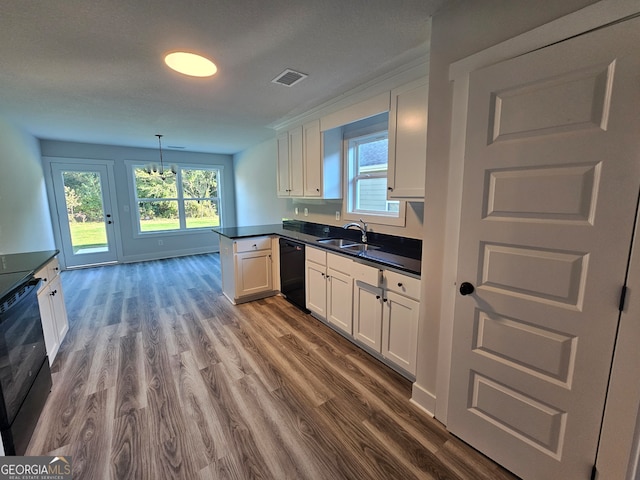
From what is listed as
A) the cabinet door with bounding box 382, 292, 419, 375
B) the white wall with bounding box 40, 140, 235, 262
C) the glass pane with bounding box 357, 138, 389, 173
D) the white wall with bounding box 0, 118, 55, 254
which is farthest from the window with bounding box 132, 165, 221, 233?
the cabinet door with bounding box 382, 292, 419, 375

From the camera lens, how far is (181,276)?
482 cm

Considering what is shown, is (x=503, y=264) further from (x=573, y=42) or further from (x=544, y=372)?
(x=573, y=42)

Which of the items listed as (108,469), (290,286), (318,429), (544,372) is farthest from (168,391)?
(544,372)

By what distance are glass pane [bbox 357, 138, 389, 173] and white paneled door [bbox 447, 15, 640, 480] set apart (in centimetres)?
151

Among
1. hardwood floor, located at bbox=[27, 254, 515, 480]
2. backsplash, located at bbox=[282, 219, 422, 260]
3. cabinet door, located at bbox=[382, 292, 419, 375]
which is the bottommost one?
hardwood floor, located at bbox=[27, 254, 515, 480]

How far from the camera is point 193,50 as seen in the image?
75.4 inches

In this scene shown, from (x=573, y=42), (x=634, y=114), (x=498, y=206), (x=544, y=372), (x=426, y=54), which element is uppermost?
(x=426, y=54)

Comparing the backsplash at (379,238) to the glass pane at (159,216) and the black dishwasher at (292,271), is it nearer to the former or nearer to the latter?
the black dishwasher at (292,271)

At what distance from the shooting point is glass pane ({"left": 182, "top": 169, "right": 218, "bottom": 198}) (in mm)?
6363

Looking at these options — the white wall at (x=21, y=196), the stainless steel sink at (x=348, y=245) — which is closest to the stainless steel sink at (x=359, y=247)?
the stainless steel sink at (x=348, y=245)

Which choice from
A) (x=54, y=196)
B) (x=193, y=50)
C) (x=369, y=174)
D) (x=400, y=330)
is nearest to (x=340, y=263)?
(x=400, y=330)

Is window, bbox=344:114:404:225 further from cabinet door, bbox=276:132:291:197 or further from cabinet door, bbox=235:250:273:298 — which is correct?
cabinet door, bbox=235:250:273:298

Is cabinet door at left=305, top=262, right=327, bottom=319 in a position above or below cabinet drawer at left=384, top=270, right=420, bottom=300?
below

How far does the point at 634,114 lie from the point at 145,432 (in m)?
2.75
